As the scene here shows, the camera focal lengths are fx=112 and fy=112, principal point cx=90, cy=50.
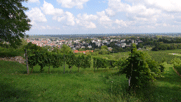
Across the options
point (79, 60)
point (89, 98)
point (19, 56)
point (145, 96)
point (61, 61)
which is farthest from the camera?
point (19, 56)

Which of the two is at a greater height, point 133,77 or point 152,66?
point 152,66

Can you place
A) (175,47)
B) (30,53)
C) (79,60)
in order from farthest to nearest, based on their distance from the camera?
(175,47), (79,60), (30,53)

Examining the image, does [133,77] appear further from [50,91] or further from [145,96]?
[50,91]

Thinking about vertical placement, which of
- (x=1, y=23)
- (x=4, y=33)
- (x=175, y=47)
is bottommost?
(x=175, y=47)

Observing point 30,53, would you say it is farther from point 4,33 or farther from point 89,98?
point 89,98

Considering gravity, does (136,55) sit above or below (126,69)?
above

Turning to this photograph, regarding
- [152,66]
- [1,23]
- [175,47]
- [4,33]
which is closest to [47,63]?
[4,33]

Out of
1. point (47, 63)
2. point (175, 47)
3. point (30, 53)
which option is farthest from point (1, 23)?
point (175, 47)

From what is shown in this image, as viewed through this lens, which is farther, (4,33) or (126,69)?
(4,33)

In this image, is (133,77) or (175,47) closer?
(133,77)
